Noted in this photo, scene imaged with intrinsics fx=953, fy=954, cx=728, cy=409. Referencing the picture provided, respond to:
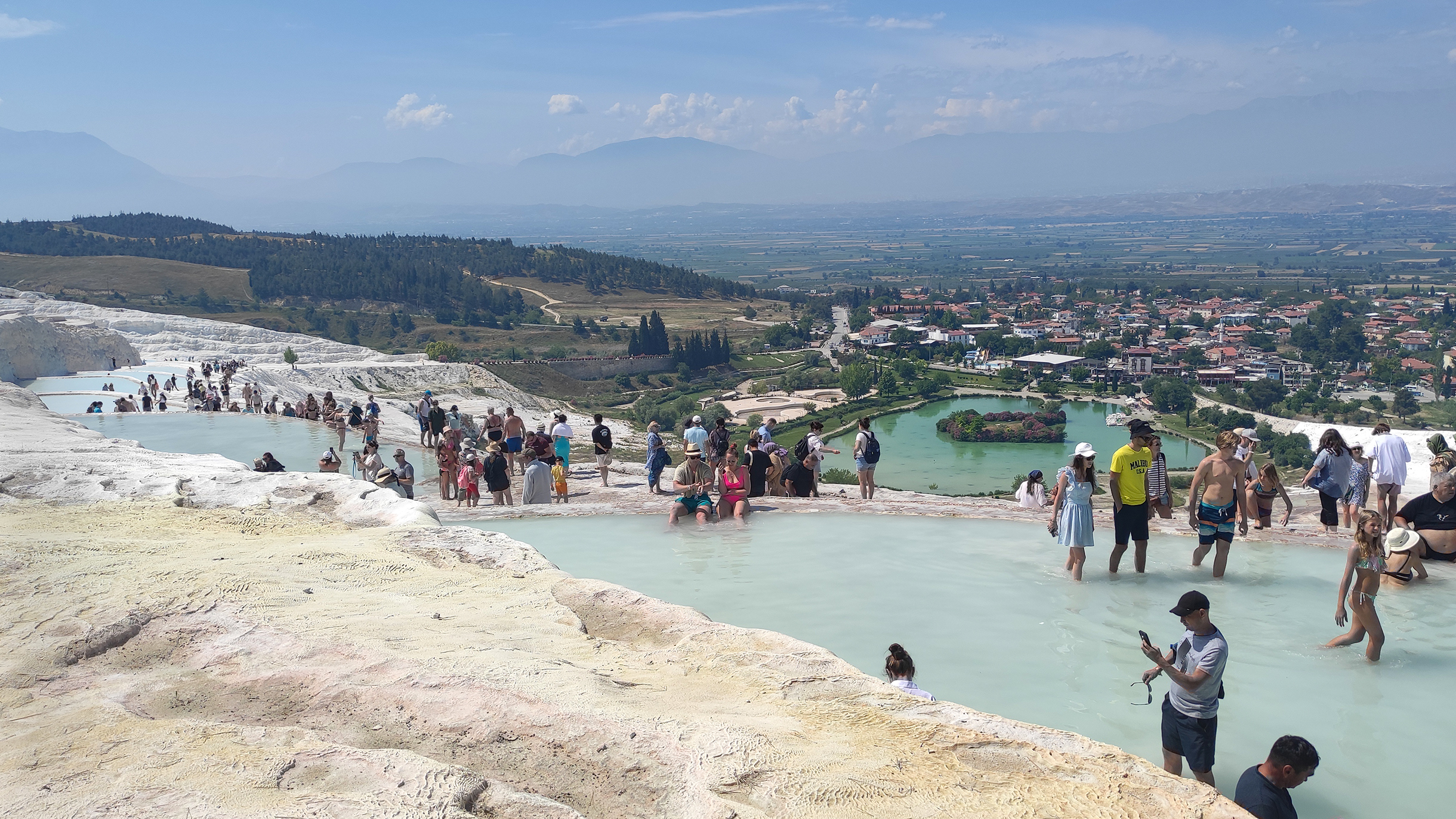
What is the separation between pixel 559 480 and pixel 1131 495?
7601mm

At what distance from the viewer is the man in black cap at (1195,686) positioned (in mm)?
4867

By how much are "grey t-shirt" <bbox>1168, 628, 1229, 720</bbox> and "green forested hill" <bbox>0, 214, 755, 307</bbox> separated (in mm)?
115248

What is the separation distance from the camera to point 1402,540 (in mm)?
7227

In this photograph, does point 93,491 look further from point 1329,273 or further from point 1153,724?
point 1329,273

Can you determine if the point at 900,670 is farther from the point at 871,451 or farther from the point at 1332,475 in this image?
the point at 1332,475

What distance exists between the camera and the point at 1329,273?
178 meters

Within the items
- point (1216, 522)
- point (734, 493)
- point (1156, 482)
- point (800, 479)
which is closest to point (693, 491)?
point (734, 493)

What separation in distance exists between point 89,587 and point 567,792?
3781 mm

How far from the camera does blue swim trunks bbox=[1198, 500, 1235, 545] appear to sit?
8148mm

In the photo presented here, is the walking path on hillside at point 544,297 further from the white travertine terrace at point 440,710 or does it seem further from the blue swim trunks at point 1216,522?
the white travertine terrace at point 440,710

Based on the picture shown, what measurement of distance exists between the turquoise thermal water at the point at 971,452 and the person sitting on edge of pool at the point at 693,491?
34281 millimetres

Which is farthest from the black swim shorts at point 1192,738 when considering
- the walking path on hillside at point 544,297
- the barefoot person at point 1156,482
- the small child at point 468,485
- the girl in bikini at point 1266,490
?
the walking path on hillside at point 544,297

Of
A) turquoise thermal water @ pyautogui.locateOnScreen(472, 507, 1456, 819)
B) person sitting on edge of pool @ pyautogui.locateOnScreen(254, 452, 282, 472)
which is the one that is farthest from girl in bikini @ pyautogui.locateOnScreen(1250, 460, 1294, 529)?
person sitting on edge of pool @ pyautogui.locateOnScreen(254, 452, 282, 472)

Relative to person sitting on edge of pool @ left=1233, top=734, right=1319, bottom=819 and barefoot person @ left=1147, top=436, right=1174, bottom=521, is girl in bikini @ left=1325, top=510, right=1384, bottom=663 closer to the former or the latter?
barefoot person @ left=1147, top=436, right=1174, bottom=521
